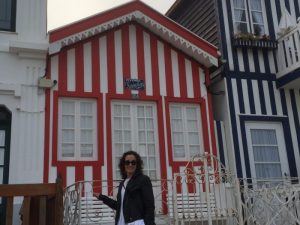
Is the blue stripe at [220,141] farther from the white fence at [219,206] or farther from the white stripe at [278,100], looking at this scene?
the white stripe at [278,100]

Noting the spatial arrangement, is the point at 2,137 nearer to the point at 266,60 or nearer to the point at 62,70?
the point at 62,70

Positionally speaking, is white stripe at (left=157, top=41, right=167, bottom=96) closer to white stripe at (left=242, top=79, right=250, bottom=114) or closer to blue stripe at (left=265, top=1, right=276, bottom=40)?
white stripe at (left=242, top=79, right=250, bottom=114)

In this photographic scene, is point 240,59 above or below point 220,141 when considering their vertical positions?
above

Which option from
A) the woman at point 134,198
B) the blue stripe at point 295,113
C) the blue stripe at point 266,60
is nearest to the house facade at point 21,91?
the woman at point 134,198

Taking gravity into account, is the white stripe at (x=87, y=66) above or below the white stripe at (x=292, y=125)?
above

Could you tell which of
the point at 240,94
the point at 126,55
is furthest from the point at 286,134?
the point at 126,55

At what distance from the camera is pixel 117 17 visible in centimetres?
857

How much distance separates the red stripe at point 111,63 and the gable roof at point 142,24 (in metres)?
0.28

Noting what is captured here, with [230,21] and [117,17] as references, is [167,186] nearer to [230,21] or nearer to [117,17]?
[117,17]

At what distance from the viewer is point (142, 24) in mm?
9219

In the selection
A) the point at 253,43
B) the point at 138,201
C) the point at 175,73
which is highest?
the point at 253,43

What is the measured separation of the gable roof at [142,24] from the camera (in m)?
8.05

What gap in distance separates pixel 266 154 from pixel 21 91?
5.60 m

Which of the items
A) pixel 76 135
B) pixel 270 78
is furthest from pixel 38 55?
pixel 270 78
